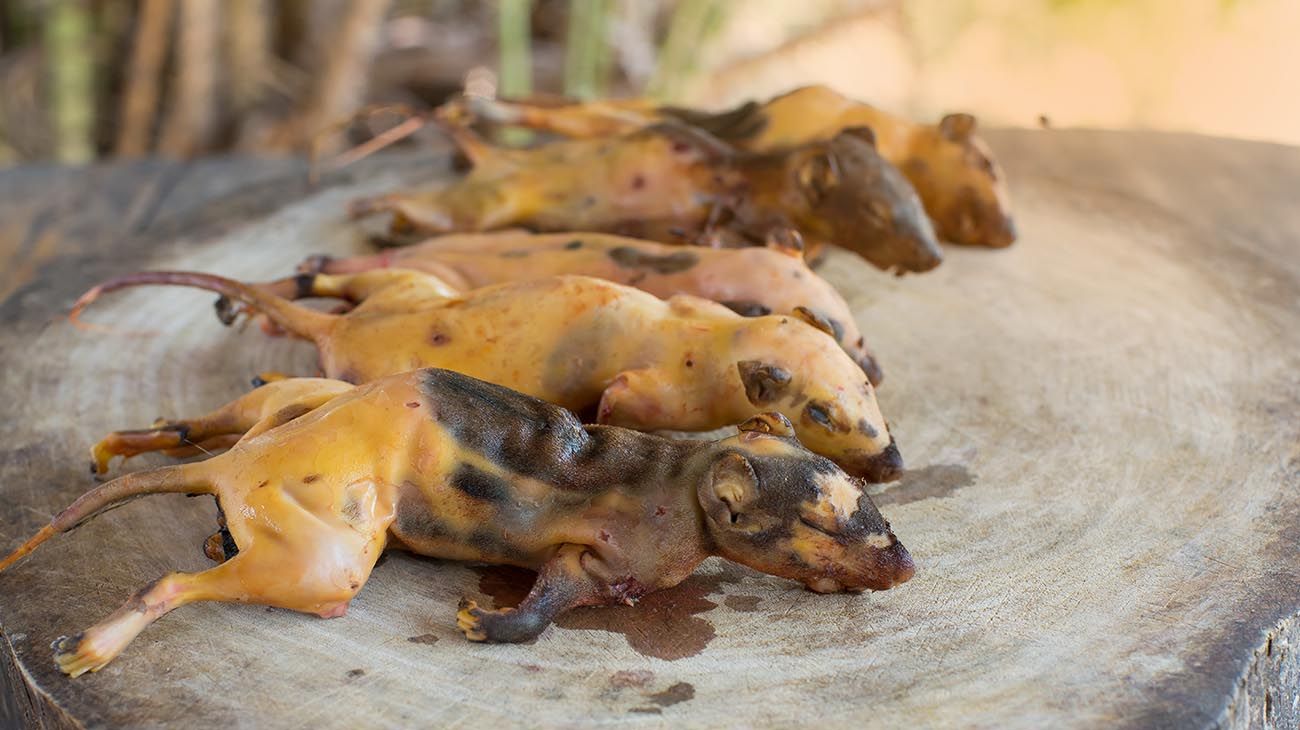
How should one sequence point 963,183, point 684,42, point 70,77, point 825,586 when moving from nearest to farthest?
point 825,586, point 963,183, point 70,77, point 684,42

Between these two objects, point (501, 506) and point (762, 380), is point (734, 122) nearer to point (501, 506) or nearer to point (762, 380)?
point (762, 380)

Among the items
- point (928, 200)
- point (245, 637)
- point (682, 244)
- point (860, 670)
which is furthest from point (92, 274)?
point (860, 670)

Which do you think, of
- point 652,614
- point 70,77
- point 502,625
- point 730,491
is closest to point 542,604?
point 502,625

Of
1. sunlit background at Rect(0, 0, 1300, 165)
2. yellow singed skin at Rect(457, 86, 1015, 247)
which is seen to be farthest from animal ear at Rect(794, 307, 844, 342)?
sunlit background at Rect(0, 0, 1300, 165)

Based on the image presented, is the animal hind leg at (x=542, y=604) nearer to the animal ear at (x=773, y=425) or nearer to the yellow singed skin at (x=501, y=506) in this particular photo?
the yellow singed skin at (x=501, y=506)

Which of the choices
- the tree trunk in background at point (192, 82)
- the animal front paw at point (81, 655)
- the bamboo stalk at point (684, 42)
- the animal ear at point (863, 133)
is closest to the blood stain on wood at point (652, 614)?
the animal front paw at point (81, 655)
